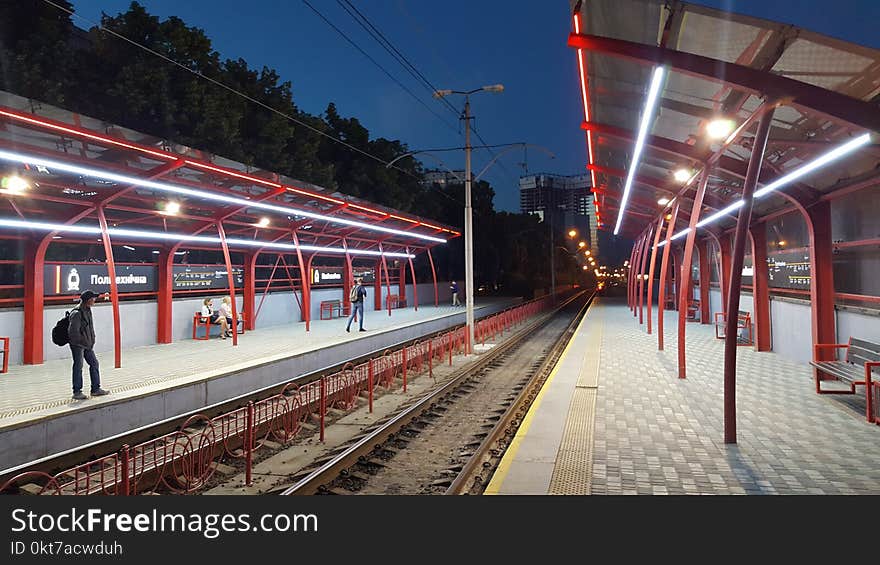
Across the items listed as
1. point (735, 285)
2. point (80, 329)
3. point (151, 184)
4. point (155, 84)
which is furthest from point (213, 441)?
point (155, 84)

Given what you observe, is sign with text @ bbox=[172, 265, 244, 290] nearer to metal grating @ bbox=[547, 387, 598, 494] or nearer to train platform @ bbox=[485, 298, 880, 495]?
train platform @ bbox=[485, 298, 880, 495]

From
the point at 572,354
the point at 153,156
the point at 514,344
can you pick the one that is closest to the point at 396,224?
the point at 514,344

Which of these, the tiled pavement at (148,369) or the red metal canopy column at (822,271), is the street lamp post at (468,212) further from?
the red metal canopy column at (822,271)

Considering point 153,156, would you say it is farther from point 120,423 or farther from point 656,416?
point 656,416

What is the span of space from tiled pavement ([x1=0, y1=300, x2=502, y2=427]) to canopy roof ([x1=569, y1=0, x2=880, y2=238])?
8.87 metres

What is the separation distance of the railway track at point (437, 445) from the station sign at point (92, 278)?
8718mm

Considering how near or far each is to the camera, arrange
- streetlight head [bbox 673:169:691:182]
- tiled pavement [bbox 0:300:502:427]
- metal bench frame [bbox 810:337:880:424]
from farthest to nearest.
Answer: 1. streetlight head [bbox 673:169:691:182]
2. tiled pavement [bbox 0:300:502:427]
3. metal bench frame [bbox 810:337:880:424]

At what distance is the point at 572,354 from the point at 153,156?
37.2ft

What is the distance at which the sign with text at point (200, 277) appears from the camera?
15.9 meters

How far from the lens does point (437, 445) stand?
8.10m

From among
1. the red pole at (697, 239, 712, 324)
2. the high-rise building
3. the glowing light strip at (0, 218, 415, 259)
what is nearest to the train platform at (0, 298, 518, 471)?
the glowing light strip at (0, 218, 415, 259)

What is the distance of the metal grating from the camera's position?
17.1ft

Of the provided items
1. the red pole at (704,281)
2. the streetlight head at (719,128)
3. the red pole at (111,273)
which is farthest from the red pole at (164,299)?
the red pole at (704,281)

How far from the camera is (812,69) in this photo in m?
6.40
